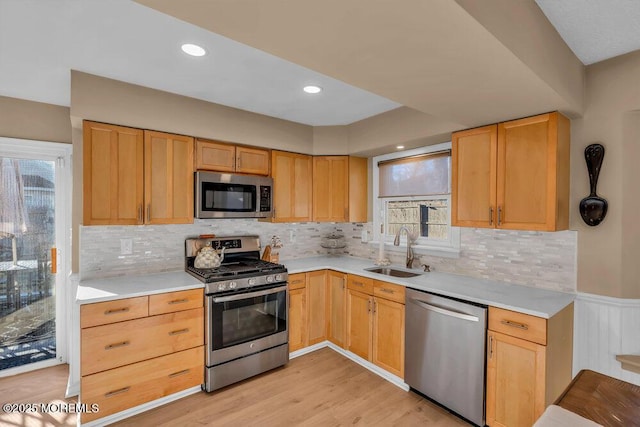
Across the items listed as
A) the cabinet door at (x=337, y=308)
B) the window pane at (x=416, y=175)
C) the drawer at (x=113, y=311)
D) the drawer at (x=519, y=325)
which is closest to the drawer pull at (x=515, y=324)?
the drawer at (x=519, y=325)

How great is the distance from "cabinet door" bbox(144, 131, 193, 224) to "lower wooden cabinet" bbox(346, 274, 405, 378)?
1.76 m

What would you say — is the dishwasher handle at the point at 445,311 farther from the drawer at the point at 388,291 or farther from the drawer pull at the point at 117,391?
the drawer pull at the point at 117,391

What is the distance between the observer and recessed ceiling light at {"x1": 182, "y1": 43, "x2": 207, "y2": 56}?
186 cm

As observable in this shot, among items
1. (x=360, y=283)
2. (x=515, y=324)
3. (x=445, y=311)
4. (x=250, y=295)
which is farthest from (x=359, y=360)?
(x=515, y=324)

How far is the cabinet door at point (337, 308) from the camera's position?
10.8 ft

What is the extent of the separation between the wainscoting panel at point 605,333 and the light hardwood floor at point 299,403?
101cm

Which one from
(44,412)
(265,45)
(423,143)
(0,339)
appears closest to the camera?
(265,45)

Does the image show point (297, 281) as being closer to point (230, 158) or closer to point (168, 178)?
point (230, 158)

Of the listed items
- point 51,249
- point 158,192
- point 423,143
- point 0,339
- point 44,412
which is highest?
point 423,143

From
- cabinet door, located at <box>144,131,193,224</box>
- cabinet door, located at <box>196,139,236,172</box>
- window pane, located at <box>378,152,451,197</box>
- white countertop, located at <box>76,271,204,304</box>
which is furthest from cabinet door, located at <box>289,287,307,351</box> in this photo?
window pane, located at <box>378,152,451,197</box>

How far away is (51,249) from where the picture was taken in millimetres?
3062

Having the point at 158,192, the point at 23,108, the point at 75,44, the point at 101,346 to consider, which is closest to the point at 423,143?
the point at 158,192

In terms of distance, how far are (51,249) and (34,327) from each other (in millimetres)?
771

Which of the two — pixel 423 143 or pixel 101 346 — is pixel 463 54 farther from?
pixel 101 346
